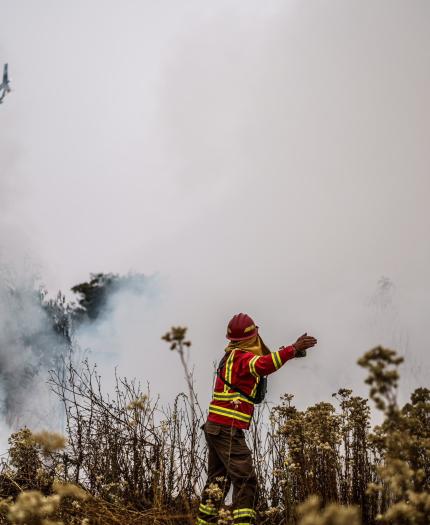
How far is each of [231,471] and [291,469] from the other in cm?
51

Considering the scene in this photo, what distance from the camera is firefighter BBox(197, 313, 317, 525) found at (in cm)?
463

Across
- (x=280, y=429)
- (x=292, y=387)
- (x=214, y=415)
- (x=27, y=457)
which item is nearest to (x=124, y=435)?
(x=27, y=457)

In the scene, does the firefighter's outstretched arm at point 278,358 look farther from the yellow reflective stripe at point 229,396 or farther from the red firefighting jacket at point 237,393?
the yellow reflective stripe at point 229,396

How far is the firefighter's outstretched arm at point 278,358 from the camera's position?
462 cm

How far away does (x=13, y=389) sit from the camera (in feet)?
124

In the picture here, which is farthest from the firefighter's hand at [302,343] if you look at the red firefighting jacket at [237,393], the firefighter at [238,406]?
the red firefighting jacket at [237,393]

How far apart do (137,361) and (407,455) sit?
37875 mm

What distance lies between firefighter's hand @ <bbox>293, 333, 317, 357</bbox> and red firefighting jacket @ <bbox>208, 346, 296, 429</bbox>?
1.06ft

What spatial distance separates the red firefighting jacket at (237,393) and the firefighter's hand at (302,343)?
32cm

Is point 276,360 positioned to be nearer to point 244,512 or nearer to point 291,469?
point 291,469

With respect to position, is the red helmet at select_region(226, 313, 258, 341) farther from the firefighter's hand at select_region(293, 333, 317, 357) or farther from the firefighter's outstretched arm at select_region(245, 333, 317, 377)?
the firefighter's hand at select_region(293, 333, 317, 357)

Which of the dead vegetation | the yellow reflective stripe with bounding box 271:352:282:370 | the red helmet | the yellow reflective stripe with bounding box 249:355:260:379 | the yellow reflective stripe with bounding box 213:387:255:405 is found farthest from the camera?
the red helmet

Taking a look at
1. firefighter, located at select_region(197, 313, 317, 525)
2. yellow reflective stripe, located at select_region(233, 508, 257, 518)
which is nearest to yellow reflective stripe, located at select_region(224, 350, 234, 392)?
firefighter, located at select_region(197, 313, 317, 525)

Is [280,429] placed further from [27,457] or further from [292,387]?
[292,387]
